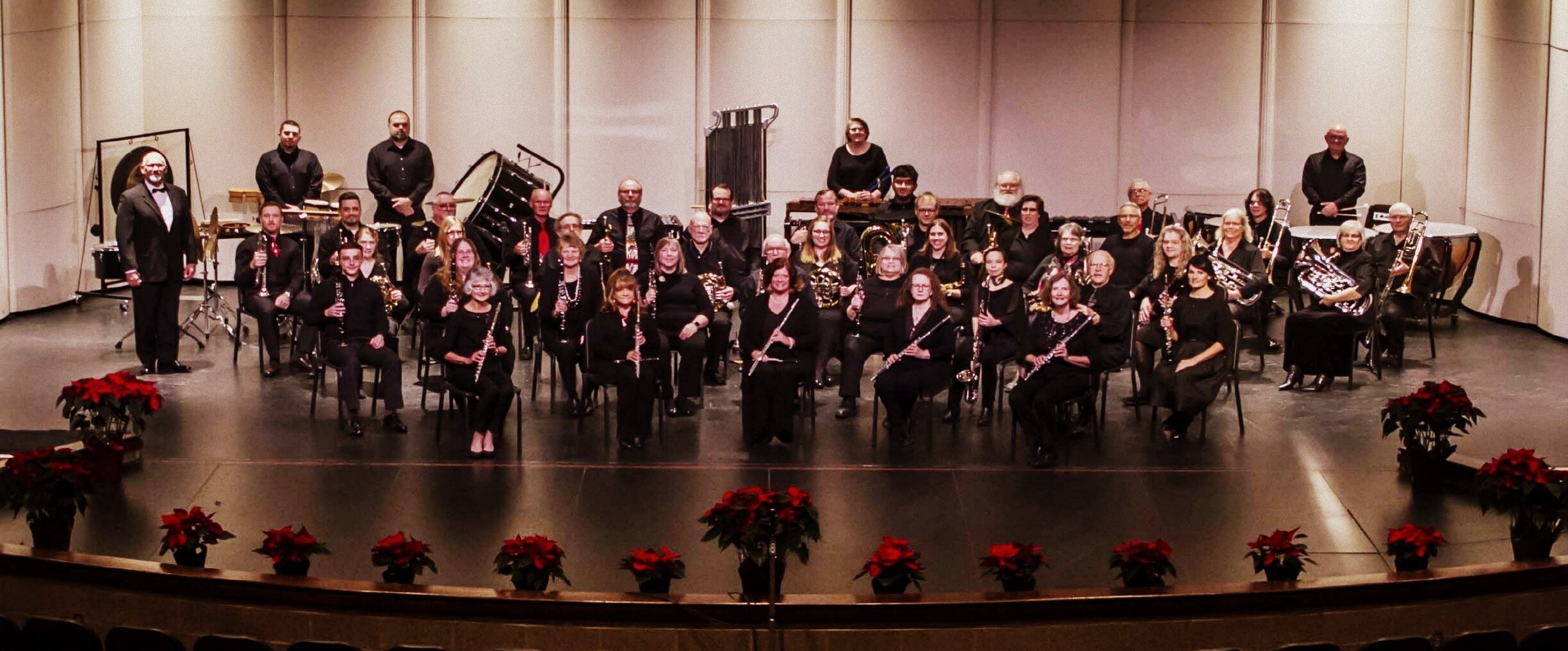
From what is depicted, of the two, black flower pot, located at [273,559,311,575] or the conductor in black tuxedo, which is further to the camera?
the conductor in black tuxedo

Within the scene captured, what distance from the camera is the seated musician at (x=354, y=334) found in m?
10.1

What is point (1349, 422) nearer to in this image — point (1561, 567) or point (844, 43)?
point (1561, 567)

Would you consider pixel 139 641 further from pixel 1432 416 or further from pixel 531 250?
pixel 531 250

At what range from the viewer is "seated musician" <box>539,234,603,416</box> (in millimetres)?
10531

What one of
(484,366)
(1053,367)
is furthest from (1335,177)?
(484,366)

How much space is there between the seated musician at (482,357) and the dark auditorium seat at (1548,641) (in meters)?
5.09

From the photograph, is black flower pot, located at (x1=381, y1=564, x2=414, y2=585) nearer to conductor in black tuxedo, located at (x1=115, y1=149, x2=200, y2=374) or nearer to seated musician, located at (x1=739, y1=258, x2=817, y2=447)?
seated musician, located at (x1=739, y1=258, x2=817, y2=447)

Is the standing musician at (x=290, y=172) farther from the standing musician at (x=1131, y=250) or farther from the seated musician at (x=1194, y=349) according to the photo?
the seated musician at (x=1194, y=349)

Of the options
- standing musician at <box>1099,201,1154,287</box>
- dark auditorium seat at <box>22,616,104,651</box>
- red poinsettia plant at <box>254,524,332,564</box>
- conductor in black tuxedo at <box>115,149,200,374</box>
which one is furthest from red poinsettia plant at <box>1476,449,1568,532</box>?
conductor in black tuxedo at <box>115,149,200,374</box>

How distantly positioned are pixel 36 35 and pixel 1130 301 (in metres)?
7.54

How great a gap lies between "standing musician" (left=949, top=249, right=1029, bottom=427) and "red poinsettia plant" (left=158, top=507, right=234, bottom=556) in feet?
14.1

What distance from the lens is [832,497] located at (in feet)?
29.4

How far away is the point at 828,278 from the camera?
36.3 ft

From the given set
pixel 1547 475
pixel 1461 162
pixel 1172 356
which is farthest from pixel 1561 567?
pixel 1461 162
